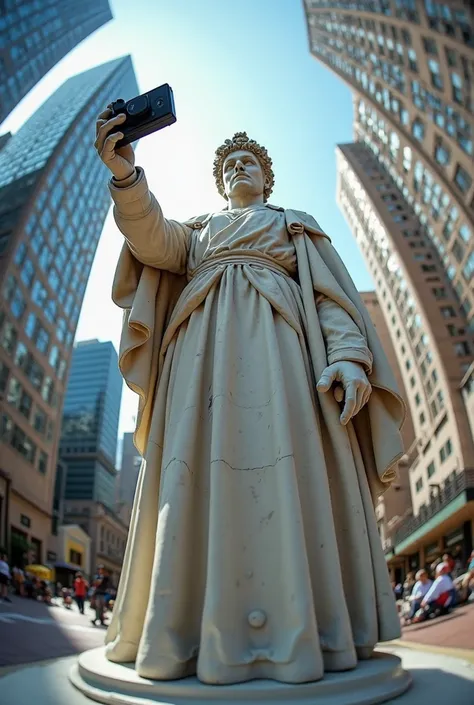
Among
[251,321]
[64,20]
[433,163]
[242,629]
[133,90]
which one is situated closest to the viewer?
[242,629]

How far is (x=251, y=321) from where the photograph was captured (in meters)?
2.88

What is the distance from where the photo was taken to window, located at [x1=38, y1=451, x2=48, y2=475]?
41.5 meters

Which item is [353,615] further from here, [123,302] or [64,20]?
[64,20]

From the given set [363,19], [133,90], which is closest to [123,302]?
[363,19]

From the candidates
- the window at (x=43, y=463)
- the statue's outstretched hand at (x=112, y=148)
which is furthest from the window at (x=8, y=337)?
the statue's outstretched hand at (x=112, y=148)

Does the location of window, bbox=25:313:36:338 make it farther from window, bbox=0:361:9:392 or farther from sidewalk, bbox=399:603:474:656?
sidewalk, bbox=399:603:474:656

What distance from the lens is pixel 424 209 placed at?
4716cm

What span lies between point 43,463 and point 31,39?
47785 mm

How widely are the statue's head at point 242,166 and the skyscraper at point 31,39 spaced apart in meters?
50.2

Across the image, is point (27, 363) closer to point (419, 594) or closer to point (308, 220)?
point (419, 594)

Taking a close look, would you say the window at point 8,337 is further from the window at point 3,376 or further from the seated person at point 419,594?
the seated person at point 419,594

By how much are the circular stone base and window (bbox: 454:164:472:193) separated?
42753mm

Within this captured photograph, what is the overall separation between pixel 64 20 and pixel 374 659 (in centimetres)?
8132

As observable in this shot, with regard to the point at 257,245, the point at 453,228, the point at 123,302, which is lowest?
the point at 123,302
